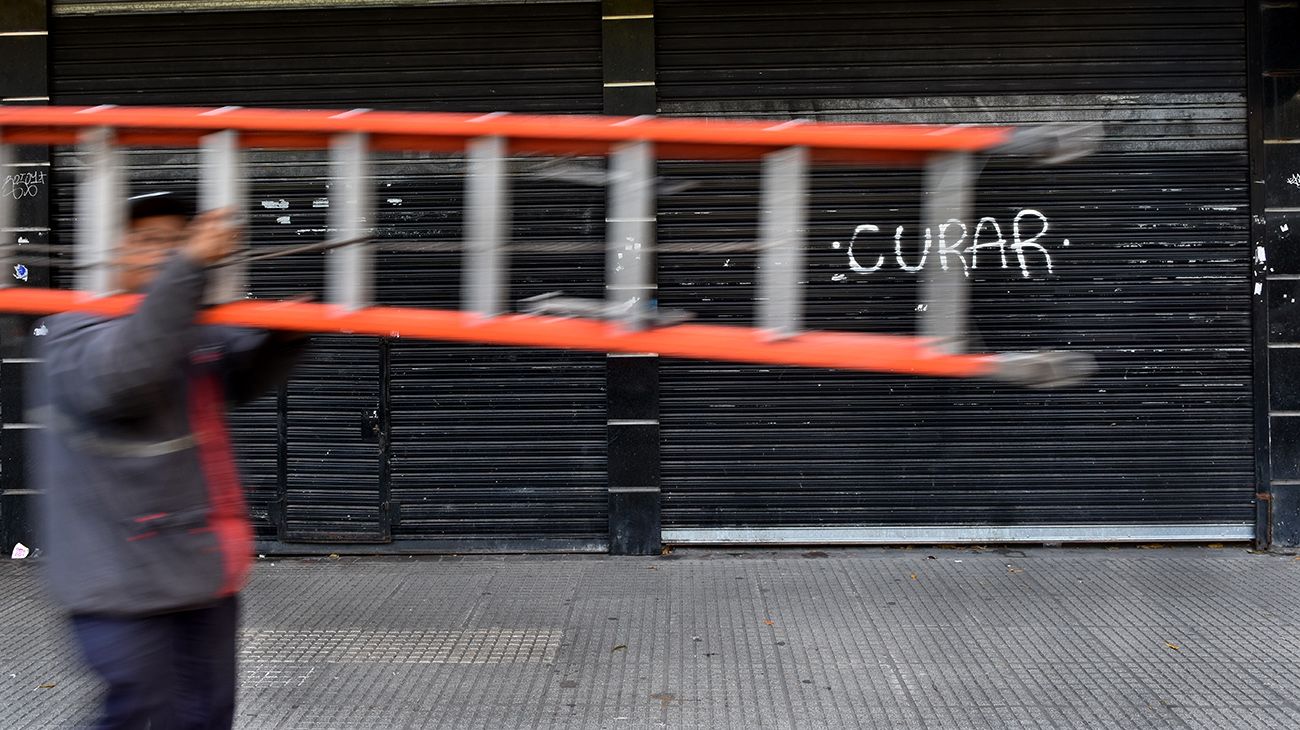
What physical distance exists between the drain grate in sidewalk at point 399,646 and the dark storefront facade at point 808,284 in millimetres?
1826

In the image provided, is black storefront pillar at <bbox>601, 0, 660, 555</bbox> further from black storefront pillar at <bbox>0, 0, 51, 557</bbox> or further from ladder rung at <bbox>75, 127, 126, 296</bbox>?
ladder rung at <bbox>75, 127, 126, 296</bbox>

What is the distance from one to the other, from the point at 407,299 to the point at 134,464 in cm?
528

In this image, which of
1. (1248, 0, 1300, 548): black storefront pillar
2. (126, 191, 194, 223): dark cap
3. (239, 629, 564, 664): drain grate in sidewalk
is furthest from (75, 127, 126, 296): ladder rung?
(1248, 0, 1300, 548): black storefront pillar

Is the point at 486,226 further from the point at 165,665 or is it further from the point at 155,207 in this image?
the point at 165,665

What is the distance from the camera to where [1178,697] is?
4934 mm

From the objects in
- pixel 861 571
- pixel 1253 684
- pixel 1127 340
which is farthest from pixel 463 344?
pixel 1253 684

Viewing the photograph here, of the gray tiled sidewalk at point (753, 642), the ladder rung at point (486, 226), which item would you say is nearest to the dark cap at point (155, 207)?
the ladder rung at point (486, 226)

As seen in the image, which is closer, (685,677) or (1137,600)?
(685,677)

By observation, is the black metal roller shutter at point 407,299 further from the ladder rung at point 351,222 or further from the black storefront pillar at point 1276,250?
the ladder rung at point 351,222

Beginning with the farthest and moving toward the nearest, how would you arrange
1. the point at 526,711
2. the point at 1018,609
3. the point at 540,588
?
the point at 540,588, the point at 1018,609, the point at 526,711

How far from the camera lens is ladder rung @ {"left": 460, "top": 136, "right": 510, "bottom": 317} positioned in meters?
2.87

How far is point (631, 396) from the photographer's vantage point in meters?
7.73

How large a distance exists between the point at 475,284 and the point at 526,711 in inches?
101

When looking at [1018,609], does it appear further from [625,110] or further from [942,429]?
[625,110]
